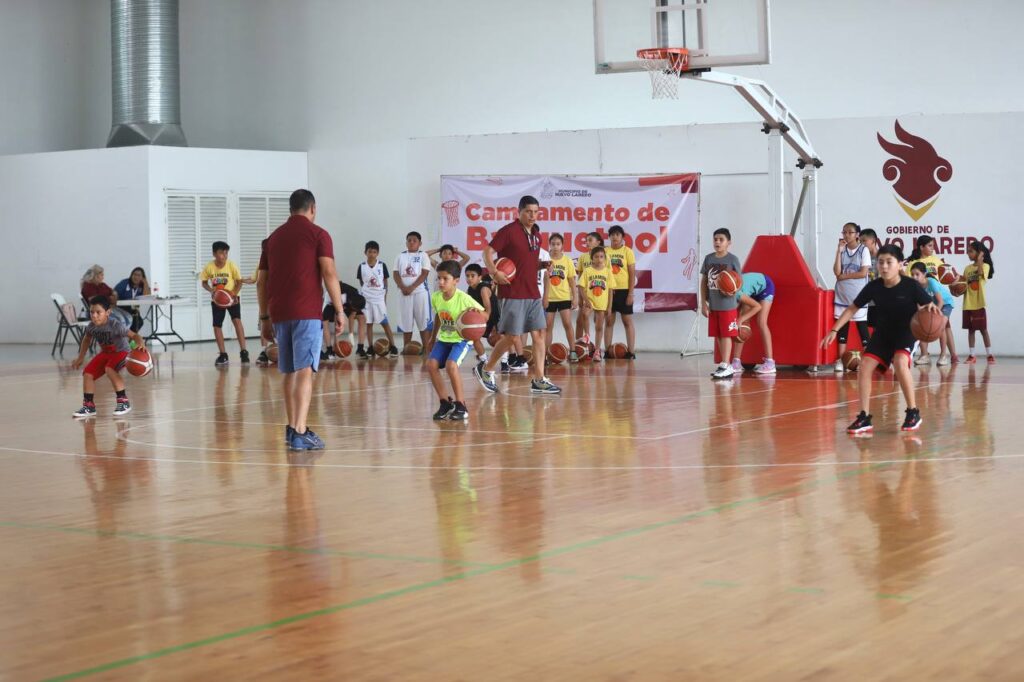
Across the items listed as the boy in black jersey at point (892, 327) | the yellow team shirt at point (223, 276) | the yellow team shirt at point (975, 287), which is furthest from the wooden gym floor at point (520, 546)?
the yellow team shirt at point (223, 276)

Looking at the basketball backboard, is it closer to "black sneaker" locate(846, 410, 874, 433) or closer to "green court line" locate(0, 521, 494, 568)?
"black sneaker" locate(846, 410, 874, 433)

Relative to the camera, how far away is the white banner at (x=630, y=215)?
69.6 ft

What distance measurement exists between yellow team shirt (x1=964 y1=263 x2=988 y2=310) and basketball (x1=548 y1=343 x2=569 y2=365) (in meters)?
5.39

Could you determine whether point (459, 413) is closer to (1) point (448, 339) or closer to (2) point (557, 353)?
(1) point (448, 339)

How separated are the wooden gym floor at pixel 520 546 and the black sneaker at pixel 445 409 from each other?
0.33m

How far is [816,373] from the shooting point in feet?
55.4

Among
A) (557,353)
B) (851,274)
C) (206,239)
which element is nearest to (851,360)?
(851,274)

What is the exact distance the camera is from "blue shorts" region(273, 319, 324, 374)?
10.6 metres

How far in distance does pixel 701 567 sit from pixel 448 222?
55.7ft

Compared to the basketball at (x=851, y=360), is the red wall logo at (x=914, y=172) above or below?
above

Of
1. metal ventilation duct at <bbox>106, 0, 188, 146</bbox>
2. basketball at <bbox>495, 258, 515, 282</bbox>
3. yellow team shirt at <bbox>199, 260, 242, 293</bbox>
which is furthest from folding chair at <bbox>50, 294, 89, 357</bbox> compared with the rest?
basketball at <bbox>495, 258, 515, 282</bbox>

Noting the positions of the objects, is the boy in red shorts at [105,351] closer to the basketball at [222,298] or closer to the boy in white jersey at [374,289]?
the basketball at [222,298]

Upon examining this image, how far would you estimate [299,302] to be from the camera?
10.6 meters

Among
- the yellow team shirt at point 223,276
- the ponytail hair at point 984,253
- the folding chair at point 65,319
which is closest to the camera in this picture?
the ponytail hair at point 984,253
